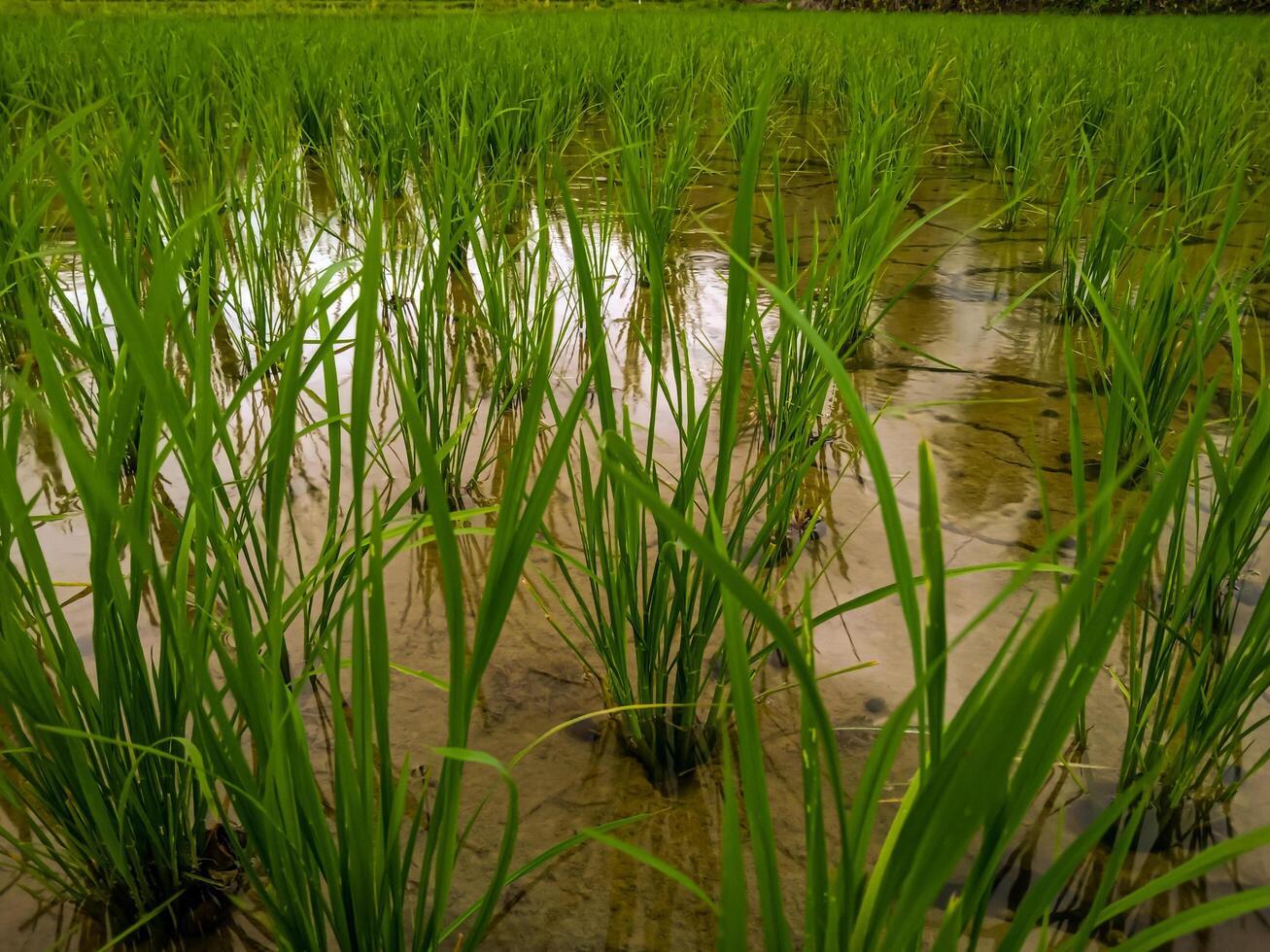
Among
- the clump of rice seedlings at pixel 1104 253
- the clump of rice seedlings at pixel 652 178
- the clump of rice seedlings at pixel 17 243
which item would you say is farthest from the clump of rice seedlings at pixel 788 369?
the clump of rice seedlings at pixel 17 243

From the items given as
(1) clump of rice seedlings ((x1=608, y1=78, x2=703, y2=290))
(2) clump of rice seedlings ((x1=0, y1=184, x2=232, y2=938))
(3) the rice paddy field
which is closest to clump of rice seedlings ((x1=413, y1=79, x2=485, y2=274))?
(3) the rice paddy field

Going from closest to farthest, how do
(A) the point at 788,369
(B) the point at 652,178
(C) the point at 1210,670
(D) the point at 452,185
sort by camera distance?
1. (C) the point at 1210,670
2. (A) the point at 788,369
3. (D) the point at 452,185
4. (B) the point at 652,178

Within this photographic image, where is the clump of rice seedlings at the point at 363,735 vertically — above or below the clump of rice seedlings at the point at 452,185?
below

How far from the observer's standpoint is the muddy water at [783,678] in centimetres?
64

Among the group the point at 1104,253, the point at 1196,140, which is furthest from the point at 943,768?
the point at 1196,140

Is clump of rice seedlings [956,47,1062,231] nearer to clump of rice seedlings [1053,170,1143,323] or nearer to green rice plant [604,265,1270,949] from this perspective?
clump of rice seedlings [1053,170,1143,323]

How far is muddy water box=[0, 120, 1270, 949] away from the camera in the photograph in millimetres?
644

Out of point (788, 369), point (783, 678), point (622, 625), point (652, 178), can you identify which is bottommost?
point (783, 678)

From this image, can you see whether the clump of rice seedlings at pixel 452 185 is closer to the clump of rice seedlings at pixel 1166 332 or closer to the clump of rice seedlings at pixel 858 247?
the clump of rice seedlings at pixel 858 247

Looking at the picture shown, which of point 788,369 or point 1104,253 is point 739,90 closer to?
point 1104,253

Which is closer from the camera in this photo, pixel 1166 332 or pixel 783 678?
pixel 783 678

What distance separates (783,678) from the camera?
2.82 ft

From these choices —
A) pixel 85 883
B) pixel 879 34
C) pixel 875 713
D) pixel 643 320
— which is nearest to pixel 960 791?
pixel 875 713

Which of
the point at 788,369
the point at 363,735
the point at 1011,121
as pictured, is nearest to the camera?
the point at 363,735
